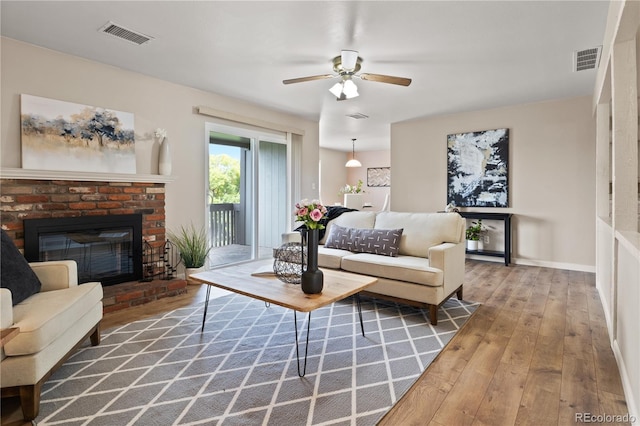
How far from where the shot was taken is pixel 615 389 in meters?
1.82

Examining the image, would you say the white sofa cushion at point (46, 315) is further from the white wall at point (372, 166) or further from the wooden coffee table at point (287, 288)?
the white wall at point (372, 166)

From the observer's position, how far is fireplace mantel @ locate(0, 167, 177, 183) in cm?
286

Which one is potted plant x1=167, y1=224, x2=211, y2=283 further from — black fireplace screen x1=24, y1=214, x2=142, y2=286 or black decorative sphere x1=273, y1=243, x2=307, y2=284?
black decorative sphere x1=273, y1=243, x2=307, y2=284

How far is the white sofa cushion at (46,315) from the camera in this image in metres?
1.59

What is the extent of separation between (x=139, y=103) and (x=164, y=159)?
0.68 m

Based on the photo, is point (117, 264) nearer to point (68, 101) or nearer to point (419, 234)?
point (68, 101)

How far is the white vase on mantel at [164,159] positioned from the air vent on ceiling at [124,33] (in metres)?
1.14

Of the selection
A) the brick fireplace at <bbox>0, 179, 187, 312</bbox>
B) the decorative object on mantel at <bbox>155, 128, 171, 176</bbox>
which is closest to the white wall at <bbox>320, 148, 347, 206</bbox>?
the decorative object on mantel at <bbox>155, 128, 171, 176</bbox>

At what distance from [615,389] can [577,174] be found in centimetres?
383

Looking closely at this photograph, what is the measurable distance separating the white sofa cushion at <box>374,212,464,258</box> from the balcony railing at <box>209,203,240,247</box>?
2489 mm

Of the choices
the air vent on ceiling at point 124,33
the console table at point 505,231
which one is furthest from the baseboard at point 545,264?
the air vent on ceiling at point 124,33

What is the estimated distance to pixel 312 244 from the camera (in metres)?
2.25

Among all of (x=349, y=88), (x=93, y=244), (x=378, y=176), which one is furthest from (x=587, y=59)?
(x=378, y=176)

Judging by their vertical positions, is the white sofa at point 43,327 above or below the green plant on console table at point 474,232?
below
